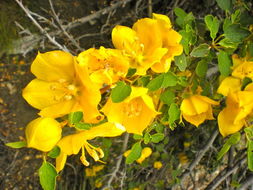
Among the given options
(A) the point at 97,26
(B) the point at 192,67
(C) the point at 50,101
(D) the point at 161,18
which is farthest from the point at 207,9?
(C) the point at 50,101

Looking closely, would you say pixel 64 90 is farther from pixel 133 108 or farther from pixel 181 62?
pixel 181 62

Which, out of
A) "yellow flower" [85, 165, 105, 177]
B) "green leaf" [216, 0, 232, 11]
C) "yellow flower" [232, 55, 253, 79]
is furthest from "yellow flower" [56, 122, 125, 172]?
"yellow flower" [85, 165, 105, 177]

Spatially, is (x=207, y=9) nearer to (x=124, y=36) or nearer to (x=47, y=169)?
(x=124, y=36)

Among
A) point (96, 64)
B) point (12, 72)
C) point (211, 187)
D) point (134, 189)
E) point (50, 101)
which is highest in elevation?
point (96, 64)

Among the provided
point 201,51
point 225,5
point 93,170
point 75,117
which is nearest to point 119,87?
point 75,117

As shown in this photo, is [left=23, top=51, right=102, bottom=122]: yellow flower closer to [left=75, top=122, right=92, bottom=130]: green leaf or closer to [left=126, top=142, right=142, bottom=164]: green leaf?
[left=75, top=122, right=92, bottom=130]: green leaf
